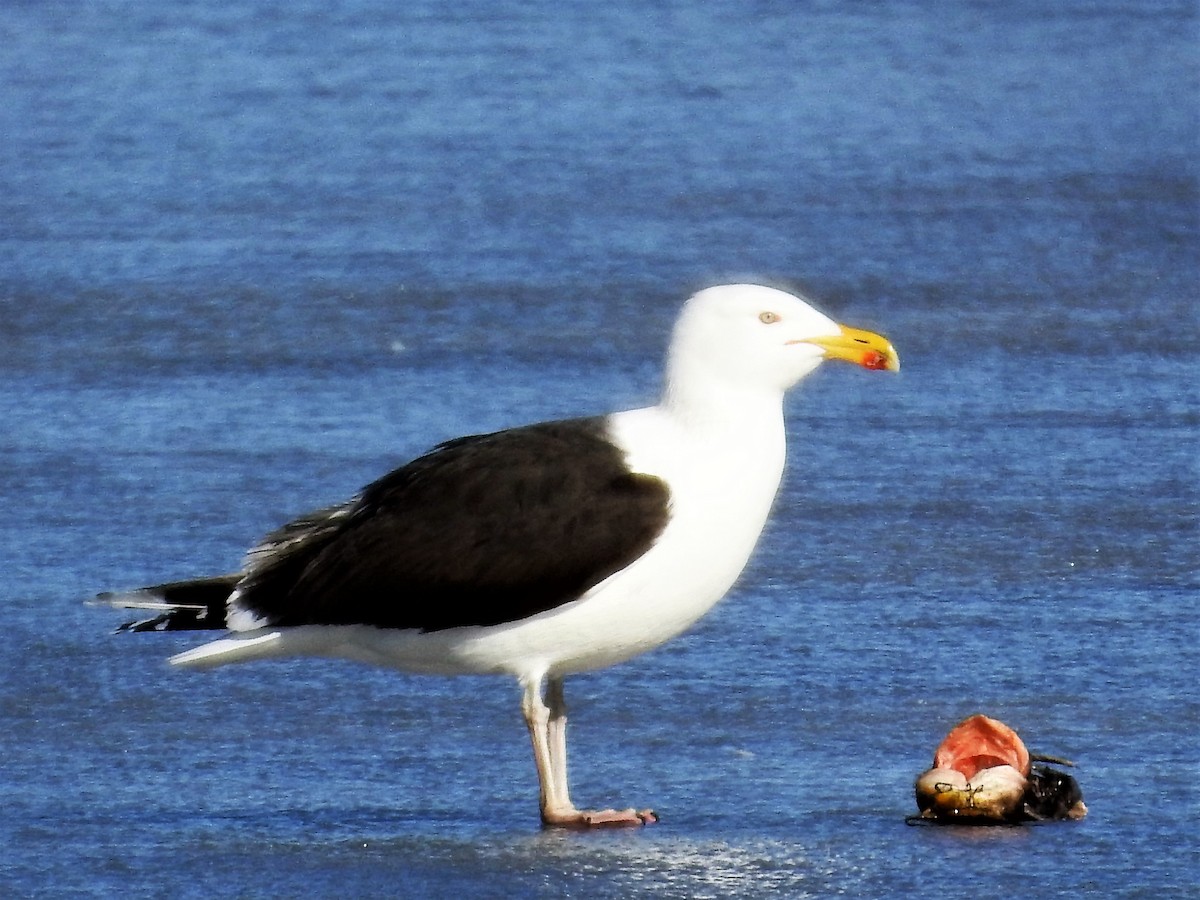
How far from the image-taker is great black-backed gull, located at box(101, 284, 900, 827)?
5.56m

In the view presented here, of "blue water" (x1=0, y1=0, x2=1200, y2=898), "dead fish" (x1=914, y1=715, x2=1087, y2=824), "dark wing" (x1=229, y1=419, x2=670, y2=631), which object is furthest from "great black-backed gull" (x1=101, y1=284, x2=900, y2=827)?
"dead fish" (x1=914, y1=715, x2=1087, y2=824)

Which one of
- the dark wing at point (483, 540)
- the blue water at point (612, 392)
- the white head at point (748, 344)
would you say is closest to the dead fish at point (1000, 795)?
the blue water at point (612, 392)

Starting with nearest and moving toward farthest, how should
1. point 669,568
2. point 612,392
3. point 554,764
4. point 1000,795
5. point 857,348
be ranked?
point 1000,795
point 669,568
point 554,764
point 857,348
point 612,392

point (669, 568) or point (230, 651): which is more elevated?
point (669, 568)

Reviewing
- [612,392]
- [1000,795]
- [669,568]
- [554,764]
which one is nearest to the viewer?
[1000,795]

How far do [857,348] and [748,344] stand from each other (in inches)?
11.1

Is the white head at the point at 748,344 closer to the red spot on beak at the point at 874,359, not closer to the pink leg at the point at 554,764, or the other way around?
the red spot on beak at the point at 874,359

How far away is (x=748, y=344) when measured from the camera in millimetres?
5754

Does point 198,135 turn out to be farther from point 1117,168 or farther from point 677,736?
point 677,736

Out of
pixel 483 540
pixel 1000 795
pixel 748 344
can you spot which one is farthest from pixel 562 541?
pixel 1000 795

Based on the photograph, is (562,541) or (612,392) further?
(612,392)

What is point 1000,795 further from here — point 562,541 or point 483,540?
point 483,540

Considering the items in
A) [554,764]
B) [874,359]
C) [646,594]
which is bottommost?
[554,764]

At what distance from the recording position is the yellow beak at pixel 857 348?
5836 mm
